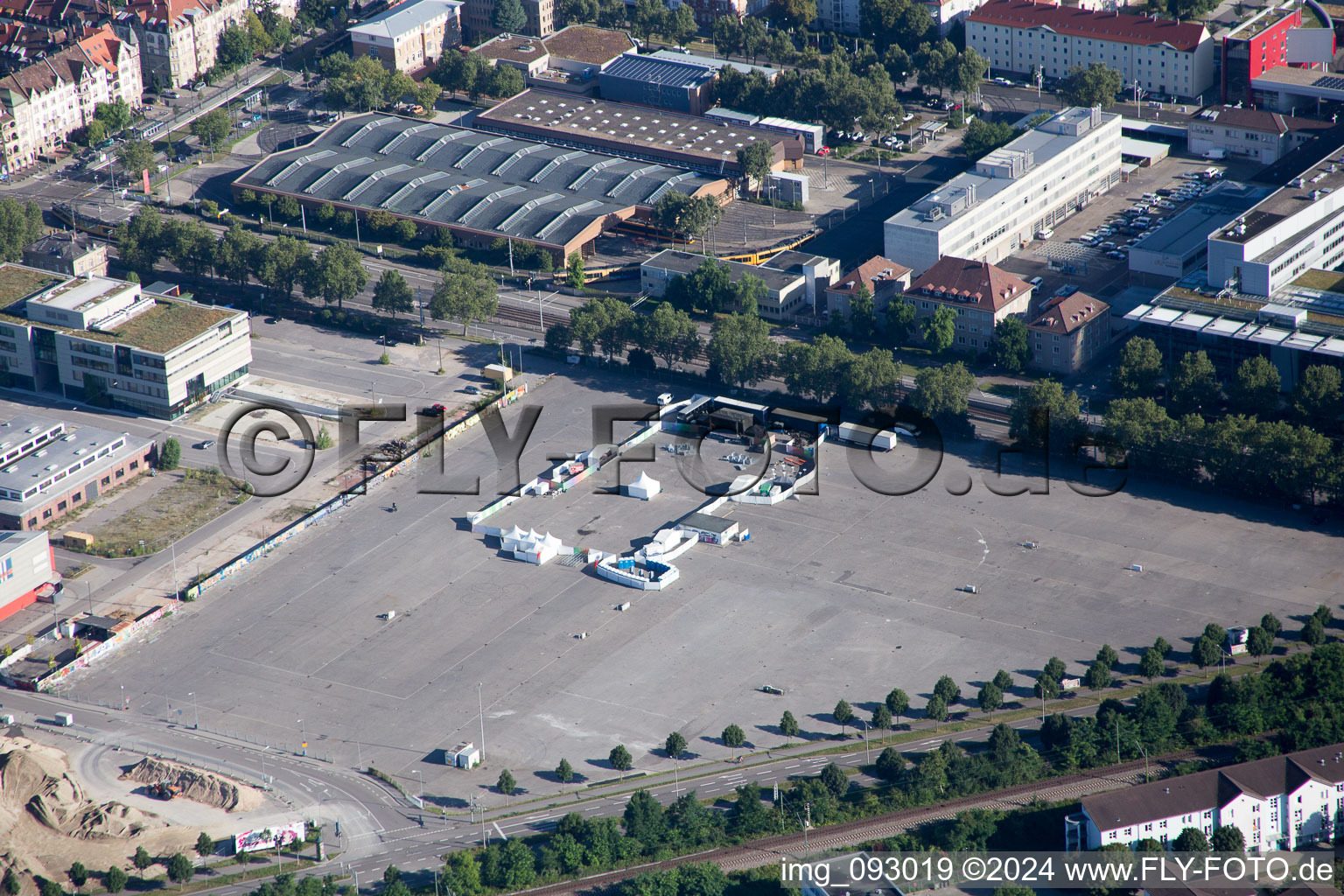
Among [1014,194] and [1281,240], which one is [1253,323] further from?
[1014,194]

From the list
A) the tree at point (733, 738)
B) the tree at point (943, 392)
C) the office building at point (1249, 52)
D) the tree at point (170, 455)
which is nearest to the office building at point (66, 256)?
the tree at point (170, 455)

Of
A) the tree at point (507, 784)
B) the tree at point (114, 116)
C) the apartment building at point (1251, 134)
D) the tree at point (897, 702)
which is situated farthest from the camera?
the tree at point (114, 116)

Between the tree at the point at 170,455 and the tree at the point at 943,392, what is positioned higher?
the tree at the point at 943,392

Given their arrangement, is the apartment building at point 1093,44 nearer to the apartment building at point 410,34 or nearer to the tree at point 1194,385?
the apartment building at point 410,34

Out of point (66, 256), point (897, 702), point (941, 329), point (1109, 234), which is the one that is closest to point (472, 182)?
point (66, 256)

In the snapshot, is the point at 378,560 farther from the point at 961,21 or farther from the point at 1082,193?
the point at 961,21

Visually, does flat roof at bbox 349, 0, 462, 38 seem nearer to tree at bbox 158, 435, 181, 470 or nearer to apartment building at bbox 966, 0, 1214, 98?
apartment building at bbox 966, 0, 1214, 98
